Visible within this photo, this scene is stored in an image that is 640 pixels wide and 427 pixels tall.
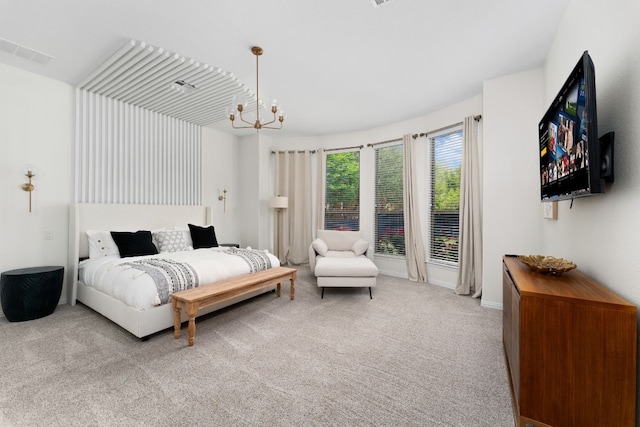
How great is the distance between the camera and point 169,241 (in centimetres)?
385

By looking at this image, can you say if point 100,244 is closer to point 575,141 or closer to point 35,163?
point 35,163

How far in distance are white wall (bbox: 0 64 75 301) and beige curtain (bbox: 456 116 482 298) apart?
5400 mm

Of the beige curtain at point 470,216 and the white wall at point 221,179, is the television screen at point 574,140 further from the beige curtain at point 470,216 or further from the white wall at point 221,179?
the white wall at point 221,179

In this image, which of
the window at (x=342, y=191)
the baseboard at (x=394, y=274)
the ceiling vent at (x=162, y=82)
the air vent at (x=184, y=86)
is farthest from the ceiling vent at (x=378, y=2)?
the baseboard at (x=394, y=274)

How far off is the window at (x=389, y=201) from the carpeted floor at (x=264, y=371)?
203cm

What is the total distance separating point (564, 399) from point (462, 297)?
2573 millimetres

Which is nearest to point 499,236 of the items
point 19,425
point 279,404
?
point 279,404

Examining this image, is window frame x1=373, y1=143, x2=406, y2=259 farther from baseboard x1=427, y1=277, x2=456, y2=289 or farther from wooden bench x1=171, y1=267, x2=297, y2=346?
wooden bench x1=171, y1=267, x2=297, y2=346

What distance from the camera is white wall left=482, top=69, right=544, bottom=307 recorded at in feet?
9.62

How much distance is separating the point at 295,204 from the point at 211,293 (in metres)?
3.39

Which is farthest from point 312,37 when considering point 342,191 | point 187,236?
point 187,236

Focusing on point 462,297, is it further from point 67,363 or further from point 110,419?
point 67,363

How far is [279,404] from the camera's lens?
5.18 ft

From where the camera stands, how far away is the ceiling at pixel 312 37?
2.12m
